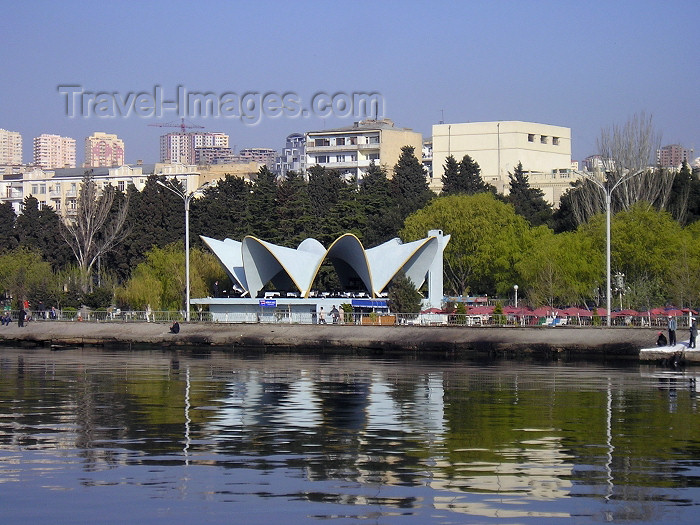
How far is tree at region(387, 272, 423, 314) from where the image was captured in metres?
57.8

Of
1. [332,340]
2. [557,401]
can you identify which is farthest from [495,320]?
[557,401]

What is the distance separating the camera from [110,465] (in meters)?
14.9

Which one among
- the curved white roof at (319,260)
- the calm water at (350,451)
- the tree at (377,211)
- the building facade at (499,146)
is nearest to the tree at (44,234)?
the curved white roof at (319,260)

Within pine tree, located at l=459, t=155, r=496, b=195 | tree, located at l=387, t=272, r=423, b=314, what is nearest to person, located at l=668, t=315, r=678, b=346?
tree, located at l=387, t=272, r=423, b=314

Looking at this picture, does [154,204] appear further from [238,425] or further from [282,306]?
[238,425]

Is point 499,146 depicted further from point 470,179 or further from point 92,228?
point 92,228

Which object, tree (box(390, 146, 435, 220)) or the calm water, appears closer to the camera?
the calm water

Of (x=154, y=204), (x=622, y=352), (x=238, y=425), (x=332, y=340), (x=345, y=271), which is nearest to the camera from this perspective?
(x=238, y=425)

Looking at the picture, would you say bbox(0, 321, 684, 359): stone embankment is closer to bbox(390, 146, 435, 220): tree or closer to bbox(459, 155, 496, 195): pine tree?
bbox(390, 146, 435, 220): tree

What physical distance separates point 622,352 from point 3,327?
34345 mm

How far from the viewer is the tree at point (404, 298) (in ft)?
190

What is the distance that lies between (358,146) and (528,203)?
46.6 m

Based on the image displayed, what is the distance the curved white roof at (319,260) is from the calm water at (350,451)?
33517mm

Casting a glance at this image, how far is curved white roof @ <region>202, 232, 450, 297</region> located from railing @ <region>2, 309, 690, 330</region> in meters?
4.02
